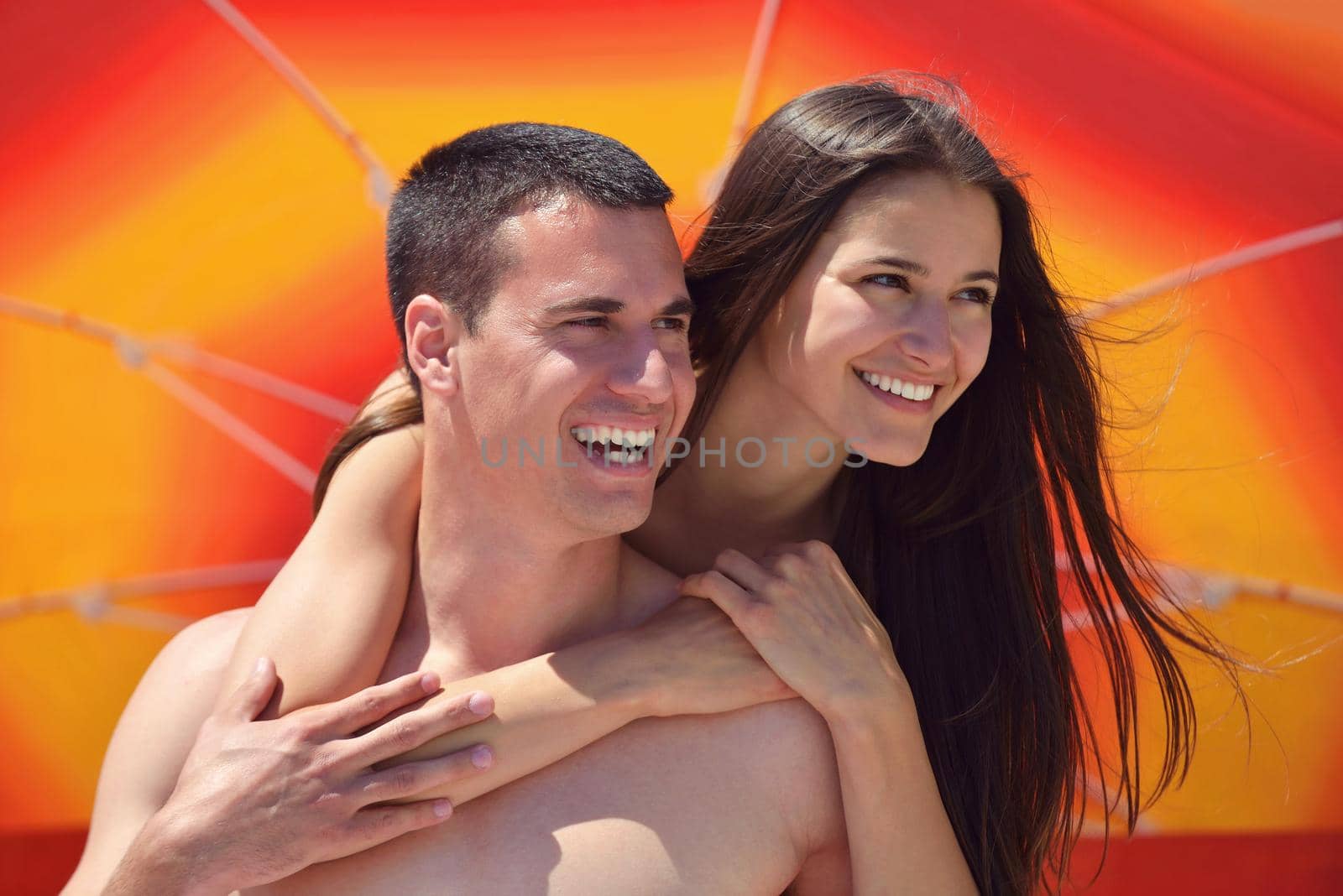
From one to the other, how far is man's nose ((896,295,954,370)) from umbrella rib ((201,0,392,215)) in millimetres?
1489

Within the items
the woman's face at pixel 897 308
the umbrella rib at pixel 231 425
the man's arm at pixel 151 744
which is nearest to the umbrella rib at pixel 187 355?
the umbrella rib at pixel 231 425

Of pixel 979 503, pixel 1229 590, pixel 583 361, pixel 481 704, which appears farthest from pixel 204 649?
pixel 1229 590

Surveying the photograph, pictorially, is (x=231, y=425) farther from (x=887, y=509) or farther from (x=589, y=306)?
(x=887, y=509)

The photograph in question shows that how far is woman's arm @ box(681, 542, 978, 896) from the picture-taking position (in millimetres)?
2387

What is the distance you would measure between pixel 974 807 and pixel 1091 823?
72 cm

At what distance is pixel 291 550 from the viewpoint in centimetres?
341

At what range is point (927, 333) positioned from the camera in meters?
2.55

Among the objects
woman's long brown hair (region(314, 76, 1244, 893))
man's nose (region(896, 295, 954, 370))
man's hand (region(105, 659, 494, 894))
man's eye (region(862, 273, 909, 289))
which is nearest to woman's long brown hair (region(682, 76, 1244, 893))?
woman's long brown hair (region(314, 76, 1244, 893))

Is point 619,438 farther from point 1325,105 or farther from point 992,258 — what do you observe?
point 1325,105

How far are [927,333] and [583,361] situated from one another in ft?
2.42

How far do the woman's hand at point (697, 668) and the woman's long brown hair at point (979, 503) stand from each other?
22.3 inches

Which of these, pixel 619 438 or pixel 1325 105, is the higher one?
pixel 1325 105

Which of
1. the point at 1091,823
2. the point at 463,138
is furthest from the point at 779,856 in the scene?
the point at 463,138

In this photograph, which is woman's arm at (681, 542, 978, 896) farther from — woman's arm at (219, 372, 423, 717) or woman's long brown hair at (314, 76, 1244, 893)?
woman's arm at (219, 372, 423, 717)
